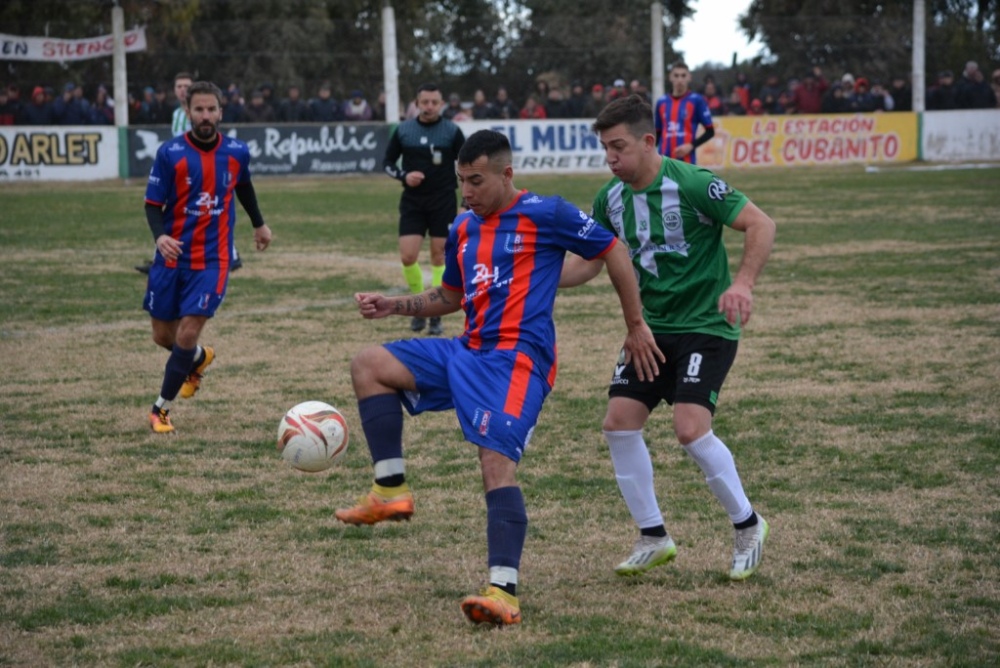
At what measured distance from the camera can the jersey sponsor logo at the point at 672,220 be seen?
507 centimetres

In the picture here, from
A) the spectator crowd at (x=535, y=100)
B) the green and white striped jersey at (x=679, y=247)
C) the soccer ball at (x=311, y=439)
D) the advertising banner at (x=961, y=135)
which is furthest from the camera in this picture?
the advertising banner at (x=961, y=135)

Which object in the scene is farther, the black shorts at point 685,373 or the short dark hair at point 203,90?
the short dark hair at point 203,90

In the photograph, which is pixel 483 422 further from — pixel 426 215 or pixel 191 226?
pixel 426 215

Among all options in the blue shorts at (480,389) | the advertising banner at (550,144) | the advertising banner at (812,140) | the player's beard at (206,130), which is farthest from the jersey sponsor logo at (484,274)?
the advertising banner at (812,140)

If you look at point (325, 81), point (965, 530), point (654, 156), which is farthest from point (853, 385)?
point (325, 81)

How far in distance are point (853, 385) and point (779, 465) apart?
6.85 feet

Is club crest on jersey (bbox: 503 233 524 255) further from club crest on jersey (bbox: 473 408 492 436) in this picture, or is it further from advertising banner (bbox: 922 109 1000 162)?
advertising banner (bbox: 922 109 1000 162)

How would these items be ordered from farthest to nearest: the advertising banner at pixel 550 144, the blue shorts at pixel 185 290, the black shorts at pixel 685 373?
the advertising banner at pixel 550 144 → the blue shorts at pixel 185 290 → the black shorts at pixel 685 373

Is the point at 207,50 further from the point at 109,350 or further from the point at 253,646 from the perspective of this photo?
the point at 253,646

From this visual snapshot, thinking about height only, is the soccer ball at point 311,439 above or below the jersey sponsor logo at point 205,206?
below

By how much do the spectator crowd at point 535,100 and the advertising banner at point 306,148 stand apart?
0.95 feet

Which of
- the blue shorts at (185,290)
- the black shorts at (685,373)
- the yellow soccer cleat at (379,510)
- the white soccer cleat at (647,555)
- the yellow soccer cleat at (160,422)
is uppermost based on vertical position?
the blue shorts at (185,290)

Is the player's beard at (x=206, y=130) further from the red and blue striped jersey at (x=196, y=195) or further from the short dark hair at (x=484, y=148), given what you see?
the short dark hair at (x=484, y=148)

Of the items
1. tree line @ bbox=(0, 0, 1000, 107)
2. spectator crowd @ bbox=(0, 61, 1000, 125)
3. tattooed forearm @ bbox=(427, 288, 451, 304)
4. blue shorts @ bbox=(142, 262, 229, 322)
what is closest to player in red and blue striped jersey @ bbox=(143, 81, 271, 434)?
blue shorts @ bbox=(142, 262, 229, 322)
